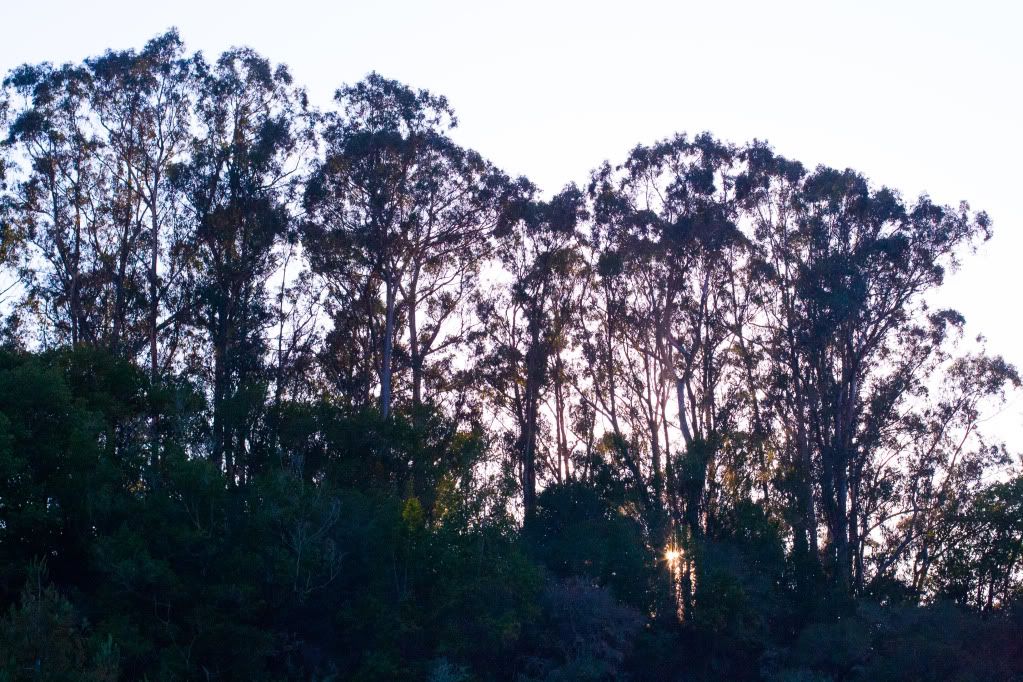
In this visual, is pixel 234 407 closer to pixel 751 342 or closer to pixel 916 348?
pixel 751 342

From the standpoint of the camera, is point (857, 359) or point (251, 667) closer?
point (251, 667)

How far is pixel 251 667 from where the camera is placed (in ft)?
67.2

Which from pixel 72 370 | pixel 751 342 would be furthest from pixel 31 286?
pixel 751 342

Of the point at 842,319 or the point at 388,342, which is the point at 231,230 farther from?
the point at 842,319

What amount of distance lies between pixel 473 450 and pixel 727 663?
25.3 feet

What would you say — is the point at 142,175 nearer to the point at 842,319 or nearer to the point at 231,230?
the point at 231,230

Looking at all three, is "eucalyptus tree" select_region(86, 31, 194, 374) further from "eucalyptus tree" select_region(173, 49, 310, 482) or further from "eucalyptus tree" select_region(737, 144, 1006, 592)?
"eucalyptus tree" select_region(737, 144, 1006, 592)

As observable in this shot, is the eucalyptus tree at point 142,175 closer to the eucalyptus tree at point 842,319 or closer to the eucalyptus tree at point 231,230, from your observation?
the eucalyptus tree at point 231,230

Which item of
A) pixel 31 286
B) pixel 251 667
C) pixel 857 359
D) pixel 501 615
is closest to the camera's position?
pixel 251 667

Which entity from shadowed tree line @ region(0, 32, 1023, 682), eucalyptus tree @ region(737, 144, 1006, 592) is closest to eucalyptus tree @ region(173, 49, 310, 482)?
shadowed tree line @ region(0, 32, 1023, 682)

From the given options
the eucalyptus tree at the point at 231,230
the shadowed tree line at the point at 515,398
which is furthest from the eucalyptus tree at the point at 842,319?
the eucalyptus tree at the point at 231,230

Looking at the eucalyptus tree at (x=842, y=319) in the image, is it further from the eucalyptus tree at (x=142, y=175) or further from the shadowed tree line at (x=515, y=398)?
the eucalyptus tree at (x=142, y=175)

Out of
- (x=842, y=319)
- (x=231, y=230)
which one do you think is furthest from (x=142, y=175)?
(x=842, y=319)

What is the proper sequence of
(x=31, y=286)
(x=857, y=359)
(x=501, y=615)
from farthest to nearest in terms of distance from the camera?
(x=857, y=359)
(x=31, y=286)
(x=501, y=615)
